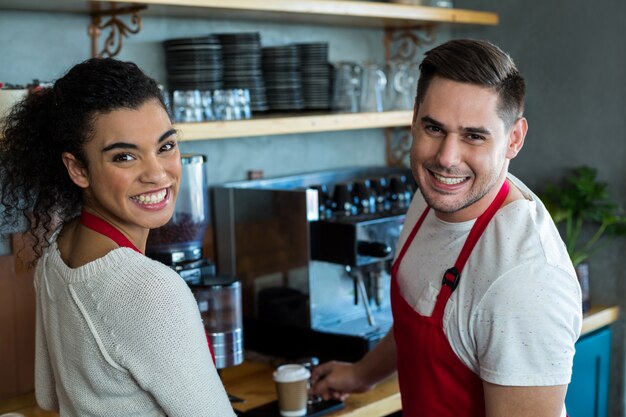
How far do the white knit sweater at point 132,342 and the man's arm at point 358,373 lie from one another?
0.68 meters

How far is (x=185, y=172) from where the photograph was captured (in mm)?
2436

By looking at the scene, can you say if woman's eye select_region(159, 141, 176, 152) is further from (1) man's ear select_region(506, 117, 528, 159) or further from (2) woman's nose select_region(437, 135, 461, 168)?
(1) man's ear select_region(506, 117, 528, 159)

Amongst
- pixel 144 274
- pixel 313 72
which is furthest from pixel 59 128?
pixel 313 72

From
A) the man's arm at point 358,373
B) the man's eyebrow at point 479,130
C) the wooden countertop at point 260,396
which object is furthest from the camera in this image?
the wooden countertop at point 260,396

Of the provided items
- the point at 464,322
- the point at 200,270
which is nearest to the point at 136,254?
the point at 464,322

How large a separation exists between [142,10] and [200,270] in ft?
2.42

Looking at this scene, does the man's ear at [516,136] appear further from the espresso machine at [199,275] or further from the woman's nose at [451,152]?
the espresso machine at [199,275]

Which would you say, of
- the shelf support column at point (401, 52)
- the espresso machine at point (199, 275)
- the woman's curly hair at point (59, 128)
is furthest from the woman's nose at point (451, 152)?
the shelf support column at point (401, 52)

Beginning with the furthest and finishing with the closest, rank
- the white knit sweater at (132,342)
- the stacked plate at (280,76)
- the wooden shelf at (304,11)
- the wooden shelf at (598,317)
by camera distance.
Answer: the wooden shelf at (598,317)
the stacked plate at (280,76)
the wooden shelf at (304,11)
the white knit sweater at (132,342)

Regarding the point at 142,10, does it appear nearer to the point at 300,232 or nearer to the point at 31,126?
the point at 300,232

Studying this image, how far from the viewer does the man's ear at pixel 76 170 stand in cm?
139

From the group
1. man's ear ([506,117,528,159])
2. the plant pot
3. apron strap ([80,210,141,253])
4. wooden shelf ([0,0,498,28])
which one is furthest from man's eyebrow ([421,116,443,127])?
the plant pot

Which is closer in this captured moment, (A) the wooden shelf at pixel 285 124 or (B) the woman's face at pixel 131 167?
(B) the woman's face at pixel 131 167

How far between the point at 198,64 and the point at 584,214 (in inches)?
61.0
